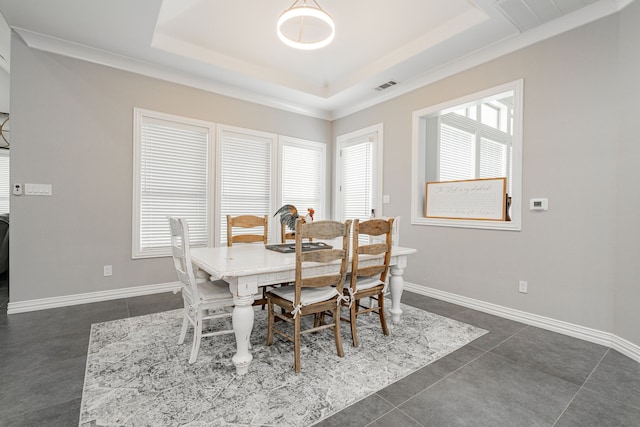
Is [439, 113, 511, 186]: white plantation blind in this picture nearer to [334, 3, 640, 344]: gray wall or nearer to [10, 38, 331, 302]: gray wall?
[334, 3, 640, 344]: gray wall

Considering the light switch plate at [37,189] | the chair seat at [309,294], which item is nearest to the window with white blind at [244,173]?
the light switch plate at [37,189]

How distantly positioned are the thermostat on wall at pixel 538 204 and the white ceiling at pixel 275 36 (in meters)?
1.58

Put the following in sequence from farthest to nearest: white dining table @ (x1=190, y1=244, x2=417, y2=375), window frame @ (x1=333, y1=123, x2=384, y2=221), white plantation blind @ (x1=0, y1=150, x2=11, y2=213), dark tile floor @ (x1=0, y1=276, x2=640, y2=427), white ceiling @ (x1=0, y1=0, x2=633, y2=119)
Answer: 1. white plantation blind @ (x1=0, y1=150, x2=11, y2=213)
2. window frame @ (x1=333, y1=123, x2=384, y2=221)
3. white ceiling @ (x1=0, y1=0, x2=633, y2=119)
4. white dining table @ (x1=190, y1=244, x2=417, y2=375)
5. dark tile floor @ (x1=0, y1=276, x2=640, y2=427)

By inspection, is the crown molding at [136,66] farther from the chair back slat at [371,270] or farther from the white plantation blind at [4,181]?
the white plantation blind at [4,181]

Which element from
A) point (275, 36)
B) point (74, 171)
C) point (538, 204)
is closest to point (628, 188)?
point (538, 204)

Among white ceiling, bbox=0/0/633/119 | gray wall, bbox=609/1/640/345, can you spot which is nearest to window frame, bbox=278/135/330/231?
white ceiling, bbox=0/0/633/119

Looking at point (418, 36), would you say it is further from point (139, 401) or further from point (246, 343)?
point (139, 401)

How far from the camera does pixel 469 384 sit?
6.23ft

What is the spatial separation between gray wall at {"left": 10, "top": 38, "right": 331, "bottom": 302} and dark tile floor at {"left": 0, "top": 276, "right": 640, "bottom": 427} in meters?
0.69

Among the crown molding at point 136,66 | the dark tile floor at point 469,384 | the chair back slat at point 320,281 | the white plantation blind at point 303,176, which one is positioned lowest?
the dark tile floor at point 469,384

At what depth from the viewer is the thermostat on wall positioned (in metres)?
2.84

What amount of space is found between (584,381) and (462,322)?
1.06 m

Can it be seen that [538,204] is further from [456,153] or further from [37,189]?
[37,189]

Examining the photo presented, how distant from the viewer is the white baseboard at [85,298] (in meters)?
3.06
